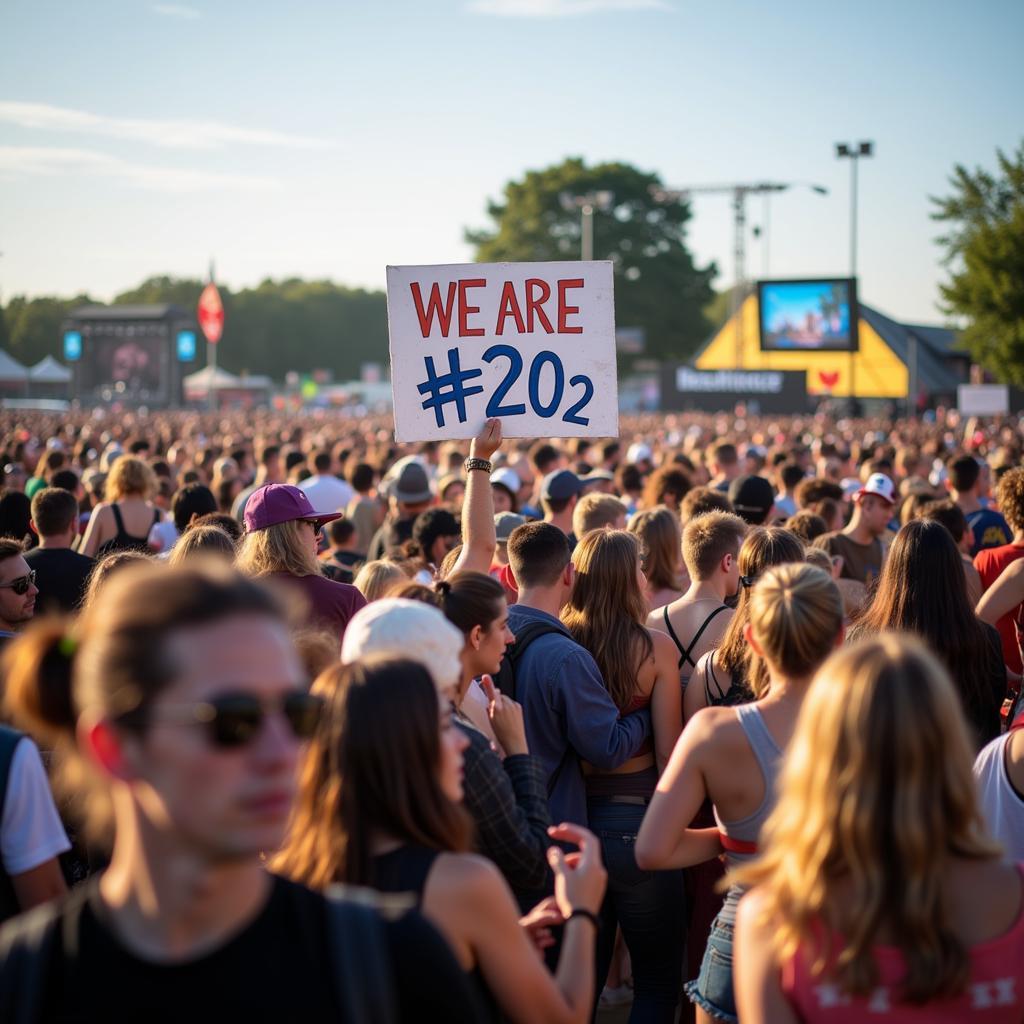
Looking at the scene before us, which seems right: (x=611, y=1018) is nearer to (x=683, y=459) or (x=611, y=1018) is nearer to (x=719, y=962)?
(x=719, y=962)

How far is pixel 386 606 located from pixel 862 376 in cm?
5607

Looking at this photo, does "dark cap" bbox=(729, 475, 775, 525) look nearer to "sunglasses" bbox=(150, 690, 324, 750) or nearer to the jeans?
the jeans

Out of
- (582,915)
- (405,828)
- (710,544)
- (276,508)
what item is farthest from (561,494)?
(405,828)

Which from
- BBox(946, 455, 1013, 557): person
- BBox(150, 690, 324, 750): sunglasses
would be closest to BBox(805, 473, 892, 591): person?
BBox(946, 455, 1013, 557): person

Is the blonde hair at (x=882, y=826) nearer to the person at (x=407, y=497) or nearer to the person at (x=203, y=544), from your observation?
the person at (x=203, y=544)

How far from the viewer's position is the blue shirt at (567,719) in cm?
400

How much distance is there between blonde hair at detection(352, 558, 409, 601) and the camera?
4938 mm

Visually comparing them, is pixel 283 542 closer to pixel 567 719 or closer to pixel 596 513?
pixel 567 719

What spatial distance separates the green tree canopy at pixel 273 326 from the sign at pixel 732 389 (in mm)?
62545

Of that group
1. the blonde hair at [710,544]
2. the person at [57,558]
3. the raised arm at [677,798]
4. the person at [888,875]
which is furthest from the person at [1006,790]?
the person at [57,558]

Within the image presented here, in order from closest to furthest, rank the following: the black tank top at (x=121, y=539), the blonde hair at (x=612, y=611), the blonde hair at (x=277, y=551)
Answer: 1. the blonde hair at (x=612, y=611)
2. the blonde hair at (x=277, y=551)
3. the black tank top at (x=121, y=539)

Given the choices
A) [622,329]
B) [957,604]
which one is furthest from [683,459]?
[622,329]

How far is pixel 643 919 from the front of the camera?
4070 millimetres

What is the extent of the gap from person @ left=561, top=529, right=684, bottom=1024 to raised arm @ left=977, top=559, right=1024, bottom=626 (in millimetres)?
1875
